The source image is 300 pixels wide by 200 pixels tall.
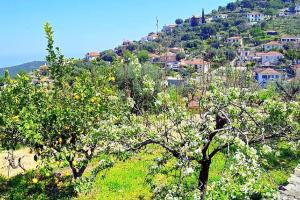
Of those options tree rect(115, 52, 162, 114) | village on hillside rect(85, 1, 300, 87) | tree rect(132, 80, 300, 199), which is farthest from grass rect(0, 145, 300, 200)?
village on hillside rect(85, 1, 300, 87)

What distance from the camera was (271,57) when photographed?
113m

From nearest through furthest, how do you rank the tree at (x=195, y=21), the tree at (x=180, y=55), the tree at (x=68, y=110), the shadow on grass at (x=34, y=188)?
the tree at (x=68, y=110) → the shadow on grass at (x=34, y=188) → the tree at (x=180, y=55) → the tree at (x=195, y=21)

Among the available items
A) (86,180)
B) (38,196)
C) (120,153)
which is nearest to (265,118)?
(120,153)

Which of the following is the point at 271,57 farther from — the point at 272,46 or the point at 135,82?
the point at 135,82

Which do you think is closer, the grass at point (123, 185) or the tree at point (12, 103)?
the tree at point (12, 103)

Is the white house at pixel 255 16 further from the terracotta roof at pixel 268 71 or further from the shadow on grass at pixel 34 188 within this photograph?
the shadow on grass at pixel 34 188

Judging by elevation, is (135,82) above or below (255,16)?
below

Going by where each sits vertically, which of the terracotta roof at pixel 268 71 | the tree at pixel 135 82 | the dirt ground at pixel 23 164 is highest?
the tree at pixel 135 82

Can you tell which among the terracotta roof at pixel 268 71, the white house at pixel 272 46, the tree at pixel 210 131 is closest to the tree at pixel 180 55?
the white house at pixel 272 46

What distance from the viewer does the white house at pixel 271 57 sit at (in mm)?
111000

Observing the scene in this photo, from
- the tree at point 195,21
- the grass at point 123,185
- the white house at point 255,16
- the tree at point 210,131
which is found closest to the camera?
the tree at point 210,131

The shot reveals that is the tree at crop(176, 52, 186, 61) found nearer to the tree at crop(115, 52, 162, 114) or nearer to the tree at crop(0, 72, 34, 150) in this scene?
the tree at crop(115, 52, 162, 114)

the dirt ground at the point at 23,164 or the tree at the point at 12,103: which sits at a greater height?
the tree at the point at 12,103

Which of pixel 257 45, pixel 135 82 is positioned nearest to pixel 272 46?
pixel 257 45
